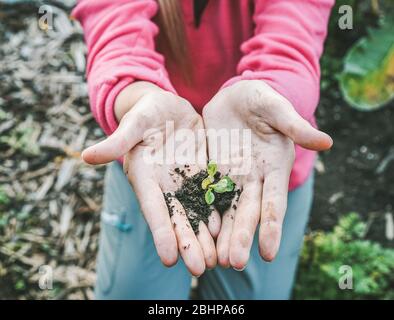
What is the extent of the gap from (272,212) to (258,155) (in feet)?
0.63

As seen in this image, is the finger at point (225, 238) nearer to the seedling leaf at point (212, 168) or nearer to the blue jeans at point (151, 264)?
the seedling leaf at point (212, 168)

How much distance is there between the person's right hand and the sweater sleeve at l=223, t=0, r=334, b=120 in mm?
242

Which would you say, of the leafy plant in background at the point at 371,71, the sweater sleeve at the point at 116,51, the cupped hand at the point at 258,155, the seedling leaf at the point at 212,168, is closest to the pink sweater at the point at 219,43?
the sweater sleeve at the point at 116,51

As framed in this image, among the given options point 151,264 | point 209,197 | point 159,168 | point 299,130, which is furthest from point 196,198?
point 151,264

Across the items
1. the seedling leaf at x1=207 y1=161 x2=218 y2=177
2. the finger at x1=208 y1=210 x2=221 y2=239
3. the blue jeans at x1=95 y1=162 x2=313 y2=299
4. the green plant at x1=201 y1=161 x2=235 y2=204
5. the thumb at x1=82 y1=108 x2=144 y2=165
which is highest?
the thumb at x1=82 y1=108 x2=144 y2=165

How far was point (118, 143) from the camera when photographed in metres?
1.30

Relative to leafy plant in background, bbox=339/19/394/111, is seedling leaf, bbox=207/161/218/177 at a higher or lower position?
higher

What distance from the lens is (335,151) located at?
2.80m

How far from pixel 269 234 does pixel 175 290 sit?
2.41 ft

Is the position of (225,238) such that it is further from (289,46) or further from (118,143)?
(289,46)

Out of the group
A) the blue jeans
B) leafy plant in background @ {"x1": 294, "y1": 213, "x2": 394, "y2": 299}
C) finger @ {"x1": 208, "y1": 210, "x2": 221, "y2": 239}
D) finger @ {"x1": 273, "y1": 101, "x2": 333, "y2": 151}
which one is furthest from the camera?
leafy plant in background @ {"x1": 294, "y1": 213, "x2": 394, "y2": 299}

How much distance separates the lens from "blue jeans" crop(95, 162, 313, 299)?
1843 millimetres

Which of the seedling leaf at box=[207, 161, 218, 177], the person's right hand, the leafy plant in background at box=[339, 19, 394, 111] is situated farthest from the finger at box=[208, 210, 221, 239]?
the leafy plant in background at box=[339, 19, 394, 111]

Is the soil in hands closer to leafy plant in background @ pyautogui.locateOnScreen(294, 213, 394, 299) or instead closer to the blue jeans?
the blue jeans
